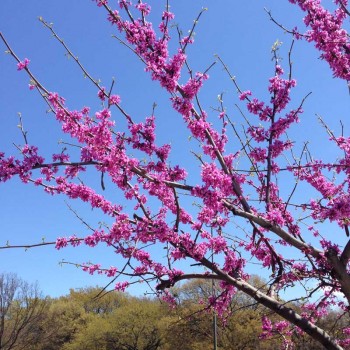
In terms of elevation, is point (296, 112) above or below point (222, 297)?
above

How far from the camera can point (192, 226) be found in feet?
19.2

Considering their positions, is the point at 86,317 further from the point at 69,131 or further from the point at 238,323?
the point at 69,131

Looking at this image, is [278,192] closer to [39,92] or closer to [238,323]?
[39,92]

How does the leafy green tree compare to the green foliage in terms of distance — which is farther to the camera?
the leafy green tree

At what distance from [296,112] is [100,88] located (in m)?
2.60

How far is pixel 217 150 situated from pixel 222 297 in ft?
8.03

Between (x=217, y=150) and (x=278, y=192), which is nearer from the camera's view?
(x=217, y=150)

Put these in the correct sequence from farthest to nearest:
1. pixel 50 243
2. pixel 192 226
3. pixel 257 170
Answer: pixel 192 226 → pixel 257 170 → pixel 50 243

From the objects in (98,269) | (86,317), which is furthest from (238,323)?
(98,269)

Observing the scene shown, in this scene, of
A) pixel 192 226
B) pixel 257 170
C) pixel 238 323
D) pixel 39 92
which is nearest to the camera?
pixel 39 92

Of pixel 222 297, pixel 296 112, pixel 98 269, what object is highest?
pixel 296 112

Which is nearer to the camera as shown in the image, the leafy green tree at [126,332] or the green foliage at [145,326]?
the green foliage at [145,326]

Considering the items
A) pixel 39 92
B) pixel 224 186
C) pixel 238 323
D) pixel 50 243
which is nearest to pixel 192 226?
pixel 224 186

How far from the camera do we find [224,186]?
15.8 feet
